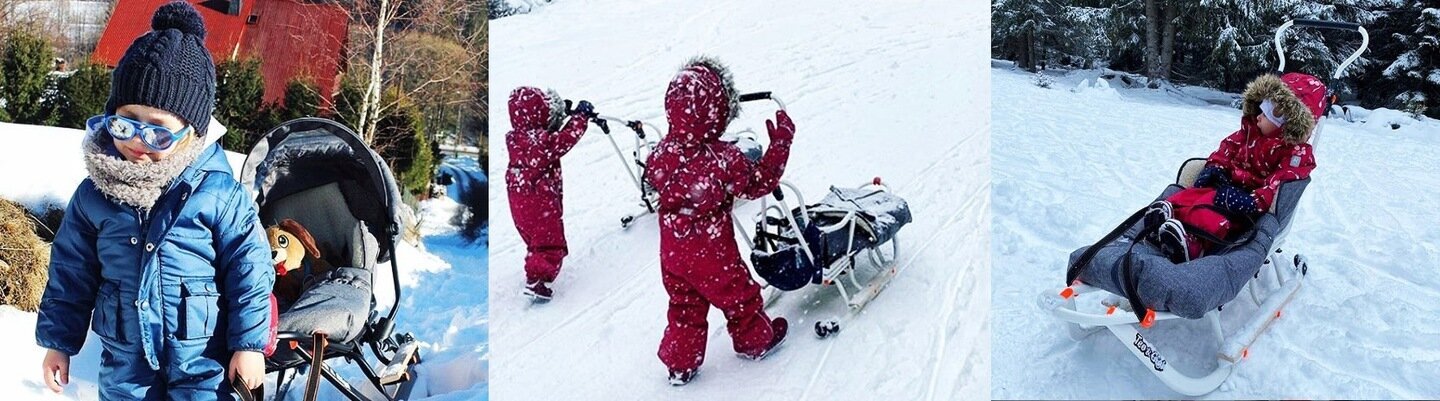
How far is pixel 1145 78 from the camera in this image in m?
3.47

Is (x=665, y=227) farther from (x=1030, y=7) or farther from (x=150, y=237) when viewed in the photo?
(x=1030, y=7)

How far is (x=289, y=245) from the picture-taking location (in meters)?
2.77

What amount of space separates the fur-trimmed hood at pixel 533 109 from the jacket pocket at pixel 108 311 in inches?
47.1

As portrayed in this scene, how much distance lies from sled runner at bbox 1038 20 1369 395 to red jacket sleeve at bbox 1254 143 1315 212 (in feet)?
0.06

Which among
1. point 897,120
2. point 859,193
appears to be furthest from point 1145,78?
point 859,193

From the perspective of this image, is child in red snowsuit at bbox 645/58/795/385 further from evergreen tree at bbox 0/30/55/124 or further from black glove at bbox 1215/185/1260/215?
evergreen tree at bbox 0/30/55/124

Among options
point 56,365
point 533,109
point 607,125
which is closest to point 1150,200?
point 607,125

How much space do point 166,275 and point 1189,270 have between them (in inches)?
102

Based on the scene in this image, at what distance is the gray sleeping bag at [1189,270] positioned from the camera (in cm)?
222

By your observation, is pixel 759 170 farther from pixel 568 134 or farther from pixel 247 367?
pixel 247 367

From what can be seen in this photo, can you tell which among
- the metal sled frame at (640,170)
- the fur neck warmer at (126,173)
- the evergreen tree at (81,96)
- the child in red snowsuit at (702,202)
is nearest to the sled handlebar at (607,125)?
the metal sled frame at (640,170)

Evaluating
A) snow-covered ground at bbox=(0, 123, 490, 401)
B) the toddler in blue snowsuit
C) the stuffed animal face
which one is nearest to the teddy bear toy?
the stuffed animal face

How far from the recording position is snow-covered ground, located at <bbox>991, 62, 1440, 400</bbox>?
96.6 inches

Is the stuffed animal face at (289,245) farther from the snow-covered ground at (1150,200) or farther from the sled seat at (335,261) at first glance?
the snow-covered ground at (1150,200)
